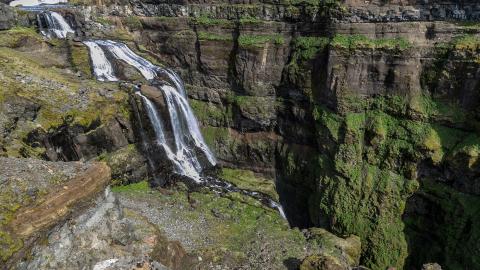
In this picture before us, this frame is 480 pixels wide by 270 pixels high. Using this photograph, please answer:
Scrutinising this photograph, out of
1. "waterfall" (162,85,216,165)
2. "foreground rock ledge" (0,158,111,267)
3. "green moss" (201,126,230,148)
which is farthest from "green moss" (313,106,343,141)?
"foreground rock ledge" (0,158,111,267)

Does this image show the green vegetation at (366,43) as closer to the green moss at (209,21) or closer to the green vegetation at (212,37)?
the green vegetation at (212,37)

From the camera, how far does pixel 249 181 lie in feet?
94.8

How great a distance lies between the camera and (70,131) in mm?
21172

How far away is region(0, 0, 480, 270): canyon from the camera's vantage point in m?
20.2

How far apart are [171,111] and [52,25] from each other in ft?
41.3

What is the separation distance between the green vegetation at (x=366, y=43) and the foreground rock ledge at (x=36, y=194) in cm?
1710

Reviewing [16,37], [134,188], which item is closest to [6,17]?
[16,37]

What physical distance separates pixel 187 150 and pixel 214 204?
17.3 ft

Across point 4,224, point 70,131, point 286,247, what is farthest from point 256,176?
point 4,224

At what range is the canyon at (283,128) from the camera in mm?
20219

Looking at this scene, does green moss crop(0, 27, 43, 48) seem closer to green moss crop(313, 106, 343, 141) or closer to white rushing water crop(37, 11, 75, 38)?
white rushing water crop(37, 11, 75, 38)

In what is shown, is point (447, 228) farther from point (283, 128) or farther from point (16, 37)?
point (16, 37)

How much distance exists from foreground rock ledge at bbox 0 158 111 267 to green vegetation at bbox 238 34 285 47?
1847 cm

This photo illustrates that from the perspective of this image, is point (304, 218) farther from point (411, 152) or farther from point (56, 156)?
point (56, 156)
